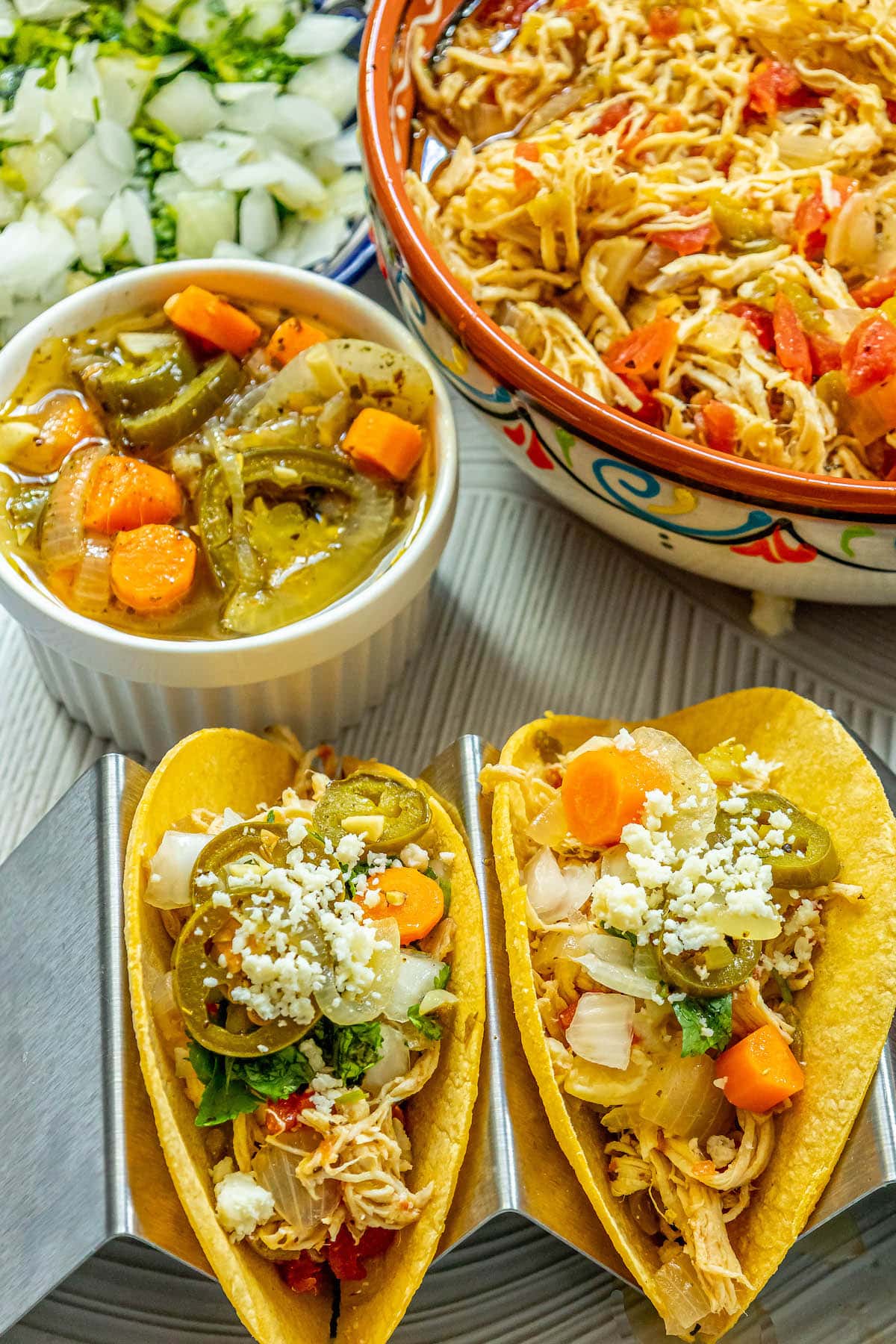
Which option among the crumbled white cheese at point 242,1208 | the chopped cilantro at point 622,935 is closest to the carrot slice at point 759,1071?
the chopped cilantro at point 622,935

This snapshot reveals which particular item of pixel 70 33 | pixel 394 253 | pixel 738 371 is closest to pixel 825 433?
pixel 738 371

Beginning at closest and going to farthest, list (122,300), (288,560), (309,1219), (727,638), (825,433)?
(309,1219)
(825,433)
(288,560)
(122,300)
(727,638)

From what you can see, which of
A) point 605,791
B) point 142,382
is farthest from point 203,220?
point 605,791

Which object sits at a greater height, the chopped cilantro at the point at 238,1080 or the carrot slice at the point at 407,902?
the carrot slice at the point at 407,902

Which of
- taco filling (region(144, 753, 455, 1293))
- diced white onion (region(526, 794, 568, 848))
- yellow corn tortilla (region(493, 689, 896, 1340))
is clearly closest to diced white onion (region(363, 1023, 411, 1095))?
taco filling (region(144, 753, 455, 1293))

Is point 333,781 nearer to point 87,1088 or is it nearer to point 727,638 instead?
point 87,1088

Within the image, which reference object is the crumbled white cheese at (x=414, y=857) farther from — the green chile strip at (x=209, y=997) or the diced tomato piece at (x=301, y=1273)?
the diced tomato piece at (x=301, y=1273)
